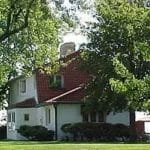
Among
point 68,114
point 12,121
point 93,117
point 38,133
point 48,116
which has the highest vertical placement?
point 68,114

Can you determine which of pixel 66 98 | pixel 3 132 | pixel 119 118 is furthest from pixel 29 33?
Answer: pixel 3 132

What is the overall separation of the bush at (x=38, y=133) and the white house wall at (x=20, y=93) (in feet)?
16.9

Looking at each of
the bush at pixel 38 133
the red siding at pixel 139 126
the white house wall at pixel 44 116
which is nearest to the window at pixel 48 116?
the white house wall at pixel 44 116

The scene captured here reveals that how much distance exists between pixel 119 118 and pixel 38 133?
24.2 feet

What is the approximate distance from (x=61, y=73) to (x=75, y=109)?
5.67m

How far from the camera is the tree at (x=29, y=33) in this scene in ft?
100.0

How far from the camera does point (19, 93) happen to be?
196ft

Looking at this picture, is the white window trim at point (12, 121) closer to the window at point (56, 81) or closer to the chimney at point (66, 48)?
the window at point (56, 81)

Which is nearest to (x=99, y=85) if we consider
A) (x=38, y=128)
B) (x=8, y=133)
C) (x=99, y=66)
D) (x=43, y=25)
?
(x=99, y=66)

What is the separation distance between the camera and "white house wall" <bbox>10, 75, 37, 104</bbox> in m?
55.7

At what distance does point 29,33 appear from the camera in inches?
1373

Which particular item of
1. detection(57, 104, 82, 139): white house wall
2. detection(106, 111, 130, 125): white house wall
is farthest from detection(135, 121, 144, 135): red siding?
detection(57, 104, 82, 139): white house wall

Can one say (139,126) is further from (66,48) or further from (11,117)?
(66,48)

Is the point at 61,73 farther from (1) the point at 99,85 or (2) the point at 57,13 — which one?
(2) the point at 57,13
